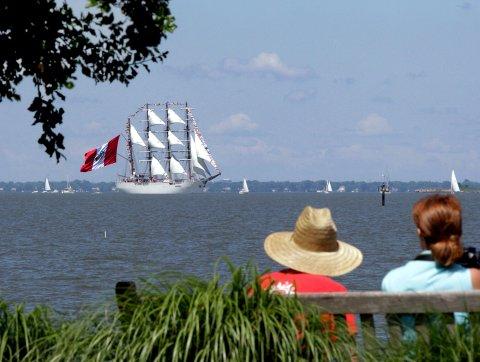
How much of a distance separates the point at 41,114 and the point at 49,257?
35.8m

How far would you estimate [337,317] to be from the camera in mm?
5684

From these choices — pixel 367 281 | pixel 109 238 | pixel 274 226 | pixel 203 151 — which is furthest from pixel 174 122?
pixel 367 281

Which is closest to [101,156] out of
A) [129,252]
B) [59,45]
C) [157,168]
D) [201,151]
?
[129,252]

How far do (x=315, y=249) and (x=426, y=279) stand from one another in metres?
0.64

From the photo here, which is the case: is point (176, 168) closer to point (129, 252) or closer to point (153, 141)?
point (153, 141)

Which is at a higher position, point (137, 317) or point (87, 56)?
point (87, 56)

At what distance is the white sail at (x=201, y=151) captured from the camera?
174 metres

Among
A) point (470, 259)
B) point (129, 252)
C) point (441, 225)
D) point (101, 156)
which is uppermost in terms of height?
point (101, 156)

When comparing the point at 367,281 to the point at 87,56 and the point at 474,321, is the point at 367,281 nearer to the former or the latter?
the point at 87,56

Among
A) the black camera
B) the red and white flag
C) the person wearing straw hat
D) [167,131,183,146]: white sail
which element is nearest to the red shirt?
the person wearing straw hat

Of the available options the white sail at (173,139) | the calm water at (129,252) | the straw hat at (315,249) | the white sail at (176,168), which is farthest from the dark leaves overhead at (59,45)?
the white sail at (176,168)

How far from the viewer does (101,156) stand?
107688 millimetres

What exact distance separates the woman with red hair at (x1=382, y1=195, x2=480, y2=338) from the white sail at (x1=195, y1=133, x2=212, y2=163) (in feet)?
552

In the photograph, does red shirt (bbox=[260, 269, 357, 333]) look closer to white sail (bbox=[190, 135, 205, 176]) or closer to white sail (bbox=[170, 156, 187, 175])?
white sail (bbox=[190, 135, 205, 176])
